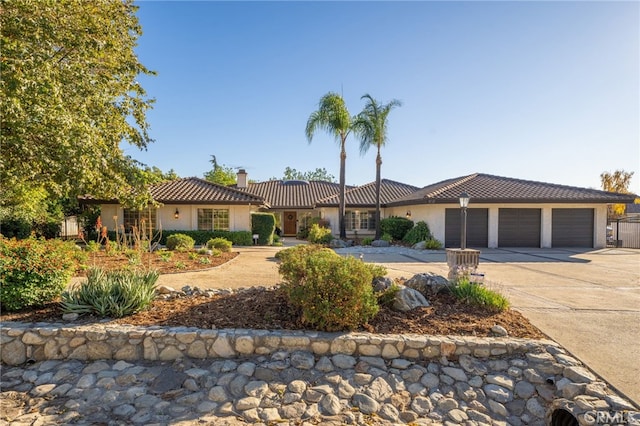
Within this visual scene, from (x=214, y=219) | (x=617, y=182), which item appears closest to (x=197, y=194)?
(x=214, y=219)

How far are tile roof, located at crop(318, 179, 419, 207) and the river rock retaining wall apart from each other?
18.1 m

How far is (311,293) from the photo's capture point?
4176 mm

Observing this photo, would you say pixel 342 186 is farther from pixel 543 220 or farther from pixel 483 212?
pixel 543 220

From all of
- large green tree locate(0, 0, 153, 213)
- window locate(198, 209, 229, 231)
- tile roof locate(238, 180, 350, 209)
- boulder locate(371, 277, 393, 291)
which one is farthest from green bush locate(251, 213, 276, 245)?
boulder locate(371, 277, 393, 291)

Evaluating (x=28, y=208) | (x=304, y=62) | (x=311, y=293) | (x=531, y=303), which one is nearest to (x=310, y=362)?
(x=311, y=293)

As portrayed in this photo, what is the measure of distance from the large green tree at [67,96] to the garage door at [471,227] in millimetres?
14809

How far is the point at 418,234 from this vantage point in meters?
18.1

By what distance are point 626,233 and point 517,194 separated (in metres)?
8.45

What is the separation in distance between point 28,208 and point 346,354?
1968cm

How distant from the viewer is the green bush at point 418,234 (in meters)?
17.8

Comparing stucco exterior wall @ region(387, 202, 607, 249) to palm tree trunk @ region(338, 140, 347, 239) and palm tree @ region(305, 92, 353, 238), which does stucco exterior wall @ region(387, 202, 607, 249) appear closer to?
palm tree trunk @ region(338, 140, 347, 239)

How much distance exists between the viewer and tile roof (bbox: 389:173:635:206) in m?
16.3

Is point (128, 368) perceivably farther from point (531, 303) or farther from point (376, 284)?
point (531, 303)

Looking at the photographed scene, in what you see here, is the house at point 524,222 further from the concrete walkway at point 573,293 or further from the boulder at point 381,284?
the boulder at point 381,284
